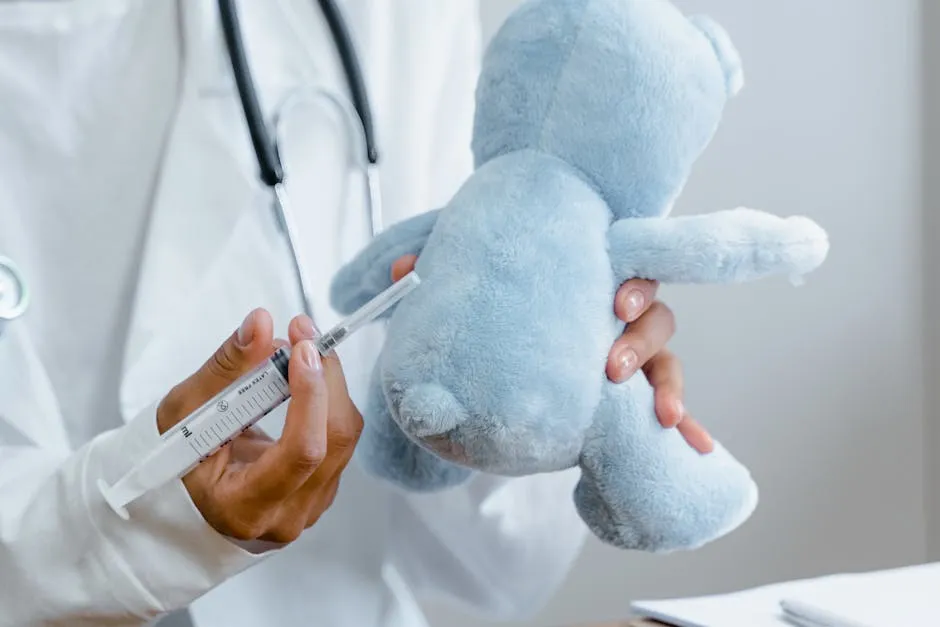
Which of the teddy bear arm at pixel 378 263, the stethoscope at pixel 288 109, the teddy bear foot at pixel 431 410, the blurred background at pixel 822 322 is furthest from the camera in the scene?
the blurred background at pixel 822 322

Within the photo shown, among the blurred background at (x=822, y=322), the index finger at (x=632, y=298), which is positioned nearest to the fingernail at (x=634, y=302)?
the index finger at (x=632, y=298)

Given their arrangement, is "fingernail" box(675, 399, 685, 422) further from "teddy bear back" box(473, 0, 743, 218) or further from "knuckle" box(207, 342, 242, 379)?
"knuckle" box(207, 342, 242, 379)

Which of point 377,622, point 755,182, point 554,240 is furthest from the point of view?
point 755,182

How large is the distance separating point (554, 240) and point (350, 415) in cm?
15

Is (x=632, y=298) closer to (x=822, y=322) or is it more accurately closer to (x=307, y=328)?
(x=307, y=328)

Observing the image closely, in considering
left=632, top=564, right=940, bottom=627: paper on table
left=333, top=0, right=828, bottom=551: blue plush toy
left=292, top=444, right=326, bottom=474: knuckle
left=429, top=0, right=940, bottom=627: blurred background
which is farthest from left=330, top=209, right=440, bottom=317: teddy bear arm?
left=429, top=0, right=940, bottom=627: blurred background

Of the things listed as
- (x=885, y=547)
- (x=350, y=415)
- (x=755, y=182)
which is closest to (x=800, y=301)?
(x=755, y=182)

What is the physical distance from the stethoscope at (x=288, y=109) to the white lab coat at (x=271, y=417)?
0.02 meters

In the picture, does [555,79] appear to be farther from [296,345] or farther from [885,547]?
[885,547]

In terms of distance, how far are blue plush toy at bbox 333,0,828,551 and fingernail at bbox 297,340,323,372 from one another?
0.11 feet

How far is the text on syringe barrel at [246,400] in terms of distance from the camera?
56 centimetres

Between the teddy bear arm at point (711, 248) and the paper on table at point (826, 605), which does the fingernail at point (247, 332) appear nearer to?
the teddy bear arm at point (711, 248)

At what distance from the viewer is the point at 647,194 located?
562 mm

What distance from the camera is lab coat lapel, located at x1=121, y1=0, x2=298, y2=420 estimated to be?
73cm
